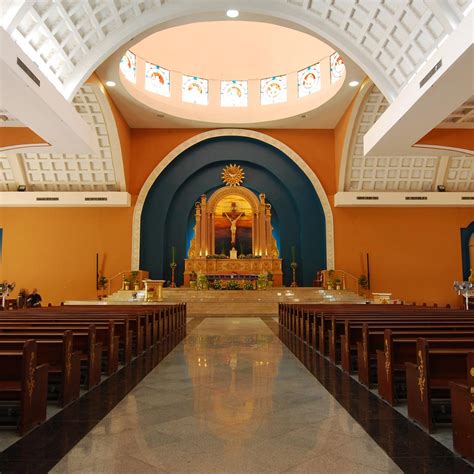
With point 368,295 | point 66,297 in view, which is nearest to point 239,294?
point 368,295

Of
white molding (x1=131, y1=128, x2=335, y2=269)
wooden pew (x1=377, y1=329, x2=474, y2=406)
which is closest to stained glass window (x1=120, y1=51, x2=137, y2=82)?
white molding (x1=131, y1=128, x2=335, y2=269)

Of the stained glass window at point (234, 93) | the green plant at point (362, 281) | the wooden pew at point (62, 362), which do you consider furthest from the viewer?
the stained glass window at point (234, 93)

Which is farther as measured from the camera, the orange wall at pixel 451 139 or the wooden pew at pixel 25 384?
the orange wall at pixel 451 139


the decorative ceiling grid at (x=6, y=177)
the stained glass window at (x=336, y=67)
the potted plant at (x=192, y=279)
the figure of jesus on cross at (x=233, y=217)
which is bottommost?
the potted plant at (x=192, y=279)

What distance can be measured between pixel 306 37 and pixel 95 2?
12.9 meters

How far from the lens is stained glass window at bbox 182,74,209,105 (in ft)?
68.5

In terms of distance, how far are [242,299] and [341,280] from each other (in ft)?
17.4

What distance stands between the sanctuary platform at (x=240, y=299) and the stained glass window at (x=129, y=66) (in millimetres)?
9262

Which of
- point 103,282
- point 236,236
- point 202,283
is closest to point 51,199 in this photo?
point 103,282

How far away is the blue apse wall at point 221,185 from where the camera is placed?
20.7m

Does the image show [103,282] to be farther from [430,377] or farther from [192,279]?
[430,377]

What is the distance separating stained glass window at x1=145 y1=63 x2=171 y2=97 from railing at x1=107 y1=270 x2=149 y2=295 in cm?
838

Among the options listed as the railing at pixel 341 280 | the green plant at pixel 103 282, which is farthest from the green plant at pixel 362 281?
the green plant at pixel 103 282

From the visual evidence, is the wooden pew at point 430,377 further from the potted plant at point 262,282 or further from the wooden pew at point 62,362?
the potted plant at point 262,282
